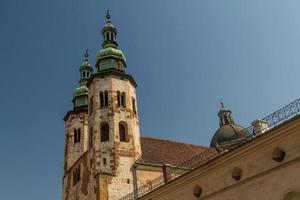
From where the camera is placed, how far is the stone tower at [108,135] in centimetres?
3077

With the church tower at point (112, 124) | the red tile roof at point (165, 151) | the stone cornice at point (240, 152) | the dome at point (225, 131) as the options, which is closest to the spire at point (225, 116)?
the dome at point (225, 131)

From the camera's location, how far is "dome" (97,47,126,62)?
37344 millimetres

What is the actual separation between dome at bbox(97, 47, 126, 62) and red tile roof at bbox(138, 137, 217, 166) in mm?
8573

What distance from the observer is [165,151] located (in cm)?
3619

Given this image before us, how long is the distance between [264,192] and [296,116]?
11.6ft

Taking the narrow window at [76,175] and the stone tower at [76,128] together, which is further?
the stone tower at [76,128]

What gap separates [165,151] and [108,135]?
245 inches

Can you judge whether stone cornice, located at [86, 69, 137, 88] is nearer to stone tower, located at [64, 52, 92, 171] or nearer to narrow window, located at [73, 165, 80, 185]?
narrow window, located at [73, 165, 80, 185]

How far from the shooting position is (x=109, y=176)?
30.6 metres

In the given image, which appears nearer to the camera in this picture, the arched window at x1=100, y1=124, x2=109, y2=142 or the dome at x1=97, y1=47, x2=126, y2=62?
the arched window at x1=100, y1=124, x2=109, y2=142

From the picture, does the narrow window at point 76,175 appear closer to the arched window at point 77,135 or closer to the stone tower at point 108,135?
the stone tower at point 108,135

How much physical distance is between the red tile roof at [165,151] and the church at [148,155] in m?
0.10

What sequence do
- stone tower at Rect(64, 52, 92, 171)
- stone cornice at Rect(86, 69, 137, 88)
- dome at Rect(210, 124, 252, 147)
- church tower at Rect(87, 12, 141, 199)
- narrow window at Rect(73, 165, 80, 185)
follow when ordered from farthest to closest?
1. dome at Rect(210, 124, 252, 147)
2. stone tower at Rect(64, 52, 92, 171)
3. narrow window at Rect(73, 165, 80, 185)
4. stone cornice at Rect(86, 69, 137, 88)
5. church tower at Rect(87, 12, 141, 199)

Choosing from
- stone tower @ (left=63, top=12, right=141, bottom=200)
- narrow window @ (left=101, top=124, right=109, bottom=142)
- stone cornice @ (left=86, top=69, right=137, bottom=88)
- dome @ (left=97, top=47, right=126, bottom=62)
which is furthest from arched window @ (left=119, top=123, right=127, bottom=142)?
dome @ (left=97, top=47, right=126, bottom=62)
